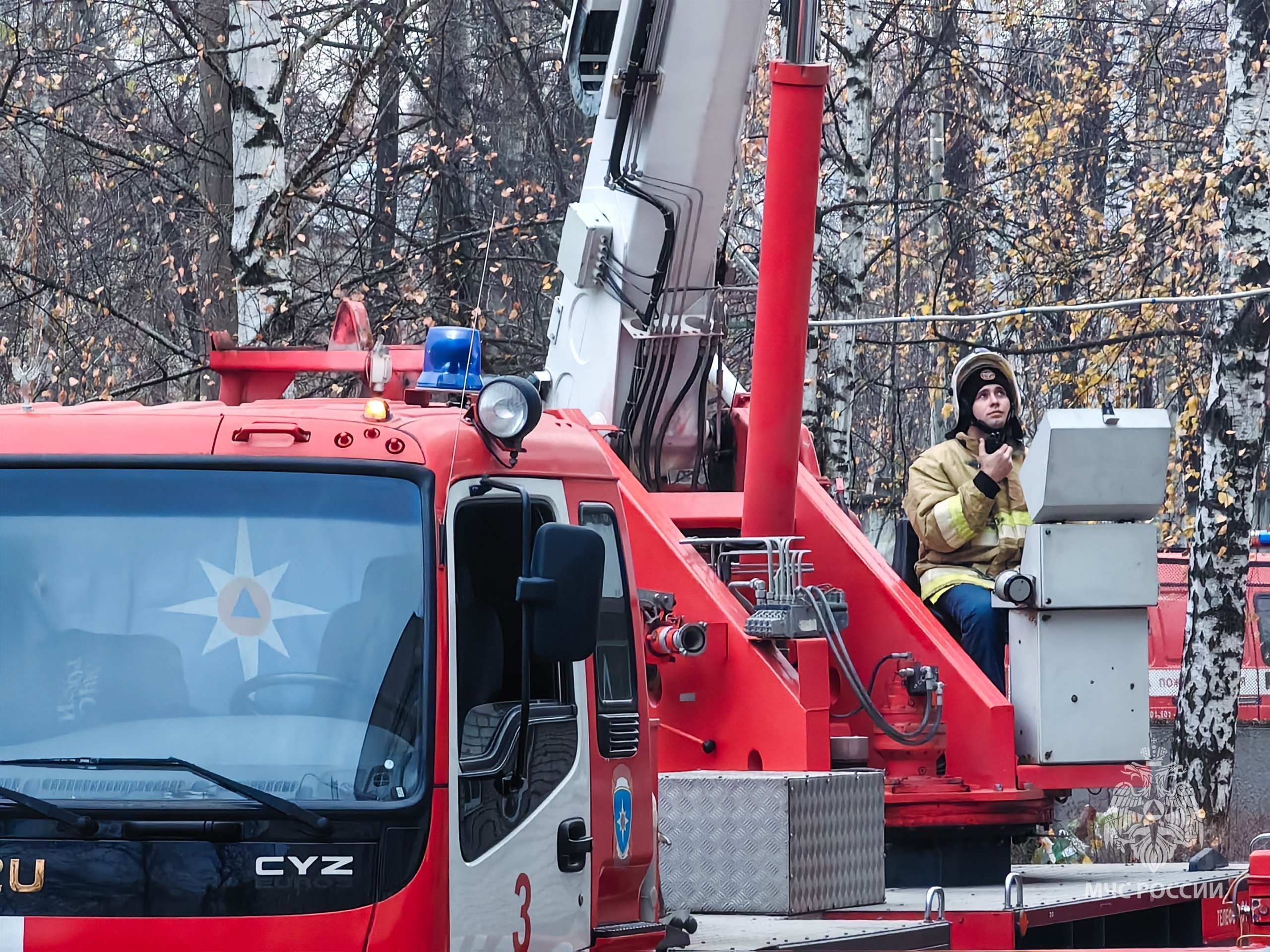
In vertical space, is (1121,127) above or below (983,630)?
above

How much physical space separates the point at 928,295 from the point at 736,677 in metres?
15.6

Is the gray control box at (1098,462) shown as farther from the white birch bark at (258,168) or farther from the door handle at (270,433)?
the white birch bark at (258,168)

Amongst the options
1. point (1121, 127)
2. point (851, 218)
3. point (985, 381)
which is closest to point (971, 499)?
point (985, 381)

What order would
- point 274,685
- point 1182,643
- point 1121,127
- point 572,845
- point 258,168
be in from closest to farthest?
point 274,685
point 572,845
point 258,168
point 1121,127
point 1182,643

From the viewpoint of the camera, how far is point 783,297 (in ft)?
22.5

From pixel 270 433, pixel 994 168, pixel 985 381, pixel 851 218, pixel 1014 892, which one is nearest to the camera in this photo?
pixel 270 433

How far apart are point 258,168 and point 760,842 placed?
19.2 ft

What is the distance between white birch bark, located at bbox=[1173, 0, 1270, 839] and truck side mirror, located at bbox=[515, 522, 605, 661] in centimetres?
820

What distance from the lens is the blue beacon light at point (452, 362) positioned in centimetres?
533

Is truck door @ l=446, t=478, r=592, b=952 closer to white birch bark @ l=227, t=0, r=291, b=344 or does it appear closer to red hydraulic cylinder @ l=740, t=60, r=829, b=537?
red hydraulic cylinder @ l=740, t=60, r=829, b=537

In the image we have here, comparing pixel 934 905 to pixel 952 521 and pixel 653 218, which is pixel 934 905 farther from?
pixel 653 218

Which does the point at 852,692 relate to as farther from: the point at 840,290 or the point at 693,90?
the point at 840,290

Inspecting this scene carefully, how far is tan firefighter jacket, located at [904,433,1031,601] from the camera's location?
25.0 feet

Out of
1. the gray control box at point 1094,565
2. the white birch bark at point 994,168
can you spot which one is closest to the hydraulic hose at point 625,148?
the gray control box at point 1094,565
